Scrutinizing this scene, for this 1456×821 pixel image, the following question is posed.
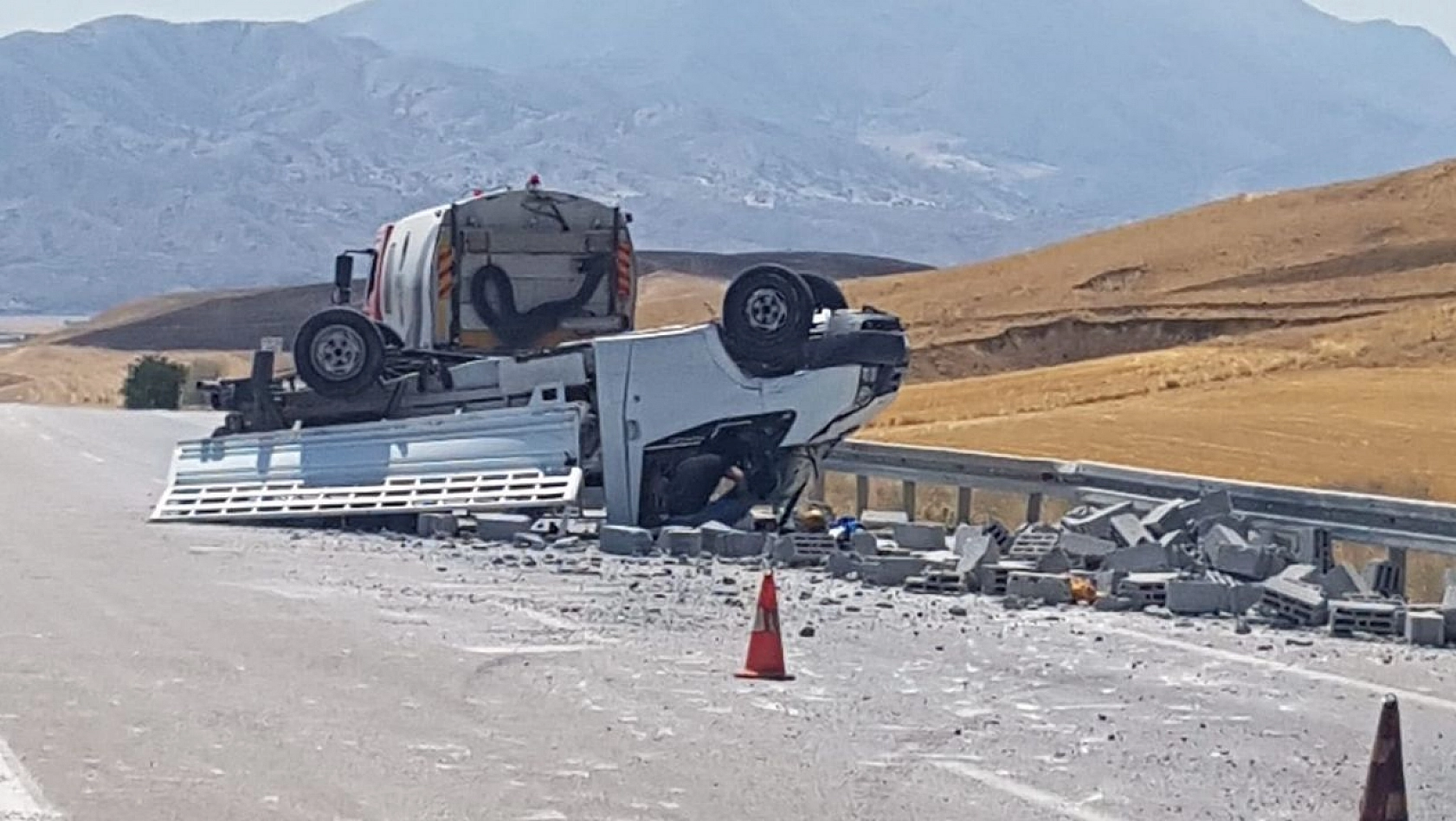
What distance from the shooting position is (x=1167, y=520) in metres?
18.0

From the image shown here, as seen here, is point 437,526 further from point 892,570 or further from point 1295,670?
point 1295,670

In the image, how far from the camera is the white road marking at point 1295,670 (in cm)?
1263

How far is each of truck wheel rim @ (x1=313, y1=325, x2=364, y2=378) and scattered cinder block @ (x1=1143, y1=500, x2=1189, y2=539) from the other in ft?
24.1

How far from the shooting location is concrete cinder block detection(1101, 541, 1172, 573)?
1694cm

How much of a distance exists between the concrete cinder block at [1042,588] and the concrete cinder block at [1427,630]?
241cm

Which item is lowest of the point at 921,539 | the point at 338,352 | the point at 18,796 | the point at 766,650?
the point at 18,796

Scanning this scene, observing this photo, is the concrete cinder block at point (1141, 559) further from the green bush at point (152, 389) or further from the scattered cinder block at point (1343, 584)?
the green bush at point (152, 389)

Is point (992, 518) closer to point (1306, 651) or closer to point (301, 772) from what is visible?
point (1306, 651)

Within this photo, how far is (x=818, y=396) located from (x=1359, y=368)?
28.3 meters

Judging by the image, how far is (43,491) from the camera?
26062 millimetres

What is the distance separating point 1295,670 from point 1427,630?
4.98 feet

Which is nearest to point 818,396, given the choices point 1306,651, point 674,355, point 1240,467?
point 674,355

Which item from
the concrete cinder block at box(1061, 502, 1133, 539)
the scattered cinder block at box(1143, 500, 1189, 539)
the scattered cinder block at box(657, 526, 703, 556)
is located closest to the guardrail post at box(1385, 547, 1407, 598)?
the scattered cinder block at box(1143, 500, 1189, 539)

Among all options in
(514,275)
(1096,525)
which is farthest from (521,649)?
(514,275)
